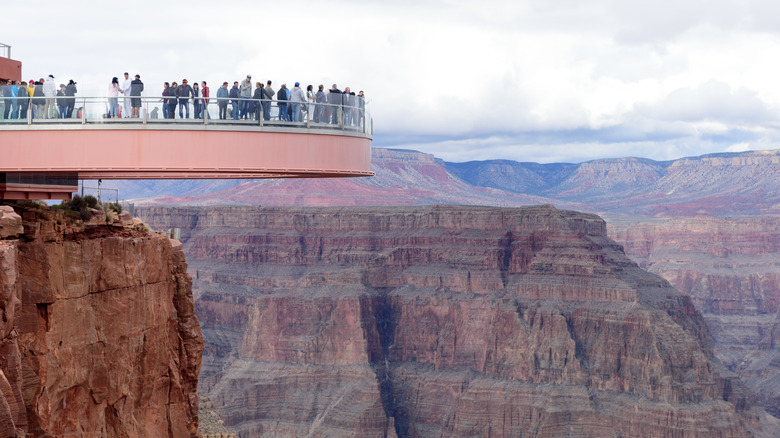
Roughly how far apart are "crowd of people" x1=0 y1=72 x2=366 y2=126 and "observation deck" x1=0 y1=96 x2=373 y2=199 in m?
0.10

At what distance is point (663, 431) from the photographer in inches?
4756

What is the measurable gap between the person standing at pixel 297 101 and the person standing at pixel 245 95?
1.09 metres

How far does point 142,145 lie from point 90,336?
4.71m

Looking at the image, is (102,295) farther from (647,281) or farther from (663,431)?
(647,281)

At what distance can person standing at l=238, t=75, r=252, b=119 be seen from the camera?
28.4 meters

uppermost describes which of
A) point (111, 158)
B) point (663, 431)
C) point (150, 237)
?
point (111, 158)

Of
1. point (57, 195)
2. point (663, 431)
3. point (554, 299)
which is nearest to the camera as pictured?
point (57, 195)

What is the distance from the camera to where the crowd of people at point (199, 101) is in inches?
1074

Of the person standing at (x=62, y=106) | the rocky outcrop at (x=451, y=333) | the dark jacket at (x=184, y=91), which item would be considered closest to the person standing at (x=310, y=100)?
the dark jacket at (x=184, y=91)

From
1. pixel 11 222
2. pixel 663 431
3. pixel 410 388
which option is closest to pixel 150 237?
pixel 11 222

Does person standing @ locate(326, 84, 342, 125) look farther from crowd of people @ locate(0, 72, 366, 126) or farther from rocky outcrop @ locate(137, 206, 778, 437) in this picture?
rocky outcrop @ locate(137, 206, 778, 437)

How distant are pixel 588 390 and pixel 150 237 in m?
105

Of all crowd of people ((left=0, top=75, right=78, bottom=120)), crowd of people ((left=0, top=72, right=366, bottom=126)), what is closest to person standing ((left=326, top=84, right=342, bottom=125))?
crowd of people ((left=0, top=72, right=366, bottom=126))

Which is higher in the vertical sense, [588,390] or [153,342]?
[153,342]
